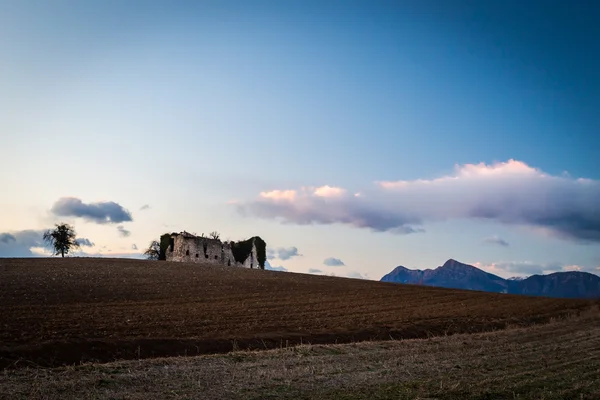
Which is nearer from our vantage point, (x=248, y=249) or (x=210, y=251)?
(x=210, y=251)

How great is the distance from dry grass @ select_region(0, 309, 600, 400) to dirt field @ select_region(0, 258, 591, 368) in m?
2.69

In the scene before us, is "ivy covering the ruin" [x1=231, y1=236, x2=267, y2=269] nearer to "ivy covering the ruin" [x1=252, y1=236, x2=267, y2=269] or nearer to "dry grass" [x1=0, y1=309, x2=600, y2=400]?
"ivy covering the ruin" [x1=252, y1=236, x2=267, y2=269]

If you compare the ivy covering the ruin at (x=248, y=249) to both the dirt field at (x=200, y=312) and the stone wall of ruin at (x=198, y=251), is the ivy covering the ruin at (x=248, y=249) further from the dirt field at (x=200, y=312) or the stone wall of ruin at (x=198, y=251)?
the dirt field at (x=200, y=312)

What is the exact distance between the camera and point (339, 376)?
14.1 meters

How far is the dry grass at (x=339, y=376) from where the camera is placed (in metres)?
11.7

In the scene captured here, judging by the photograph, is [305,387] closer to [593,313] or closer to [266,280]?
[593,313]

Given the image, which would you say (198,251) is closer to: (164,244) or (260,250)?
(164,244)

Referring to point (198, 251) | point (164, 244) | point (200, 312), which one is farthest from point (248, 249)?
point (200, 312)

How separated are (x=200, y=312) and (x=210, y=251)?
45371 mm

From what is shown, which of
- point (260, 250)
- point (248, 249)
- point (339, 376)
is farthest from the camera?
point (260, 250)

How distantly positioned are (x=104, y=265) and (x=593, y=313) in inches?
1883

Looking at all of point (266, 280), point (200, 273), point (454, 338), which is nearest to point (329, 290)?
point (266, 280)

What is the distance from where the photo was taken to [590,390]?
11930 mm

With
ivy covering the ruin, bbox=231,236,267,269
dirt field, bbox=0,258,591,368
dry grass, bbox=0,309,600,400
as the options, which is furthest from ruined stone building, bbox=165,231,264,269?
dry grass, bbox=0,309,600,400
